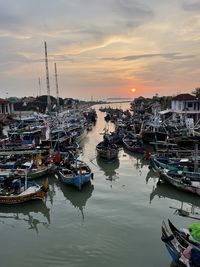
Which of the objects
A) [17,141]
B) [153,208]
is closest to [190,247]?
[153,208]

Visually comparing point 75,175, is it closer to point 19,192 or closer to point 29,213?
point 19,192

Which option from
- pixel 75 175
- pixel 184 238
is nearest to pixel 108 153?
pixel 75 175

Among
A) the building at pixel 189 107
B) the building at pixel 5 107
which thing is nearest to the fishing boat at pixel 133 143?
the building at pixel 189 107

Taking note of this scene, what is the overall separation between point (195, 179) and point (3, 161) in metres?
17.8

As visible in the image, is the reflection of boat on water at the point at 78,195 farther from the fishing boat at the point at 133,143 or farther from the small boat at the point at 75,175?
the fishing boat at the point at 133,143

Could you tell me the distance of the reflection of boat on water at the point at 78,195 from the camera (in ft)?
72.3

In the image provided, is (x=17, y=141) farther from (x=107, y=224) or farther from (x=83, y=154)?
(x=107, y=224)

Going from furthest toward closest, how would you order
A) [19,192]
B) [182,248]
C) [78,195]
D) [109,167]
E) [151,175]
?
→ [109,167]
[151,175]
[78,195]
[19,192]
[182,248]

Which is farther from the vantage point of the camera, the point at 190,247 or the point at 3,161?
the point at 3,161

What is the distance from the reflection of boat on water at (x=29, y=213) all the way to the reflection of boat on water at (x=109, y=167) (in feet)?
27.8

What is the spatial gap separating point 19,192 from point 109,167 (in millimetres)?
12764

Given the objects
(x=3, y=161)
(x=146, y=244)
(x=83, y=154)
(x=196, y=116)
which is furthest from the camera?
(x=196, y=116)

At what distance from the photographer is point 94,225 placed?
18.4 m

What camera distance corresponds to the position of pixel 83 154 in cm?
3988
